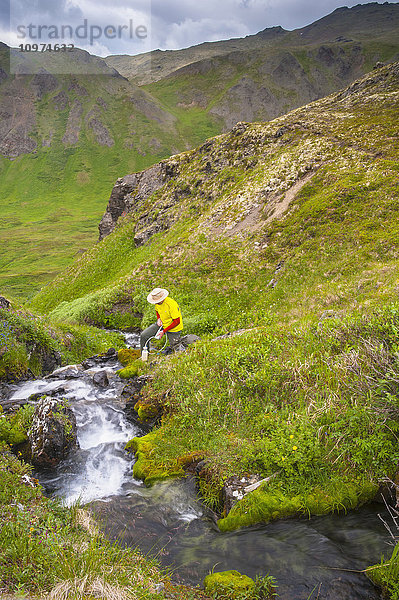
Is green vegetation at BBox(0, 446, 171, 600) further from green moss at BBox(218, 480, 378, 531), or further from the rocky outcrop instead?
the rocky outcrop

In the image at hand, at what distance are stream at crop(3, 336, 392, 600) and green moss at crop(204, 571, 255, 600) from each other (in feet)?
1.29

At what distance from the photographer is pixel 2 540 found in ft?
17.4

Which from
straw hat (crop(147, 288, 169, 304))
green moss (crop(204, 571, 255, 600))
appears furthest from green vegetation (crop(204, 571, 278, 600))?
straw hat (crop(147, 288, 169, 304))

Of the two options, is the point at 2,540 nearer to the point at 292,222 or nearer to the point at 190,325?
the point at 190,325

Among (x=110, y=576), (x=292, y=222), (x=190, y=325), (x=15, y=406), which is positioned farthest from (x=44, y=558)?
(x=292, y=222)

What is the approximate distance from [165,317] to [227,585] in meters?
10.4

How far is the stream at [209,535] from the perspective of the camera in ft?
20.1

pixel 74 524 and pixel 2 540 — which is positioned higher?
pixel 2 540

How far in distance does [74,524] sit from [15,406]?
23.7 ft

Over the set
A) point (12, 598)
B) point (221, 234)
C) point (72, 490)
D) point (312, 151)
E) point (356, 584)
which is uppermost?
point (312, 151)

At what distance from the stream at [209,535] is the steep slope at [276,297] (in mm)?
365

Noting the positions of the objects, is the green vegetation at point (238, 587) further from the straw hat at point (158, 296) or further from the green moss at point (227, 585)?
the straw hat at point (158, 296)

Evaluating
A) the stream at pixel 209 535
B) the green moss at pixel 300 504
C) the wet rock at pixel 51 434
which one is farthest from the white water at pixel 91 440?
the green moss at pixel 300 504

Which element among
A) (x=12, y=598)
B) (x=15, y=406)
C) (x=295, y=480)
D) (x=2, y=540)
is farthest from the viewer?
(x=15, y=406)
